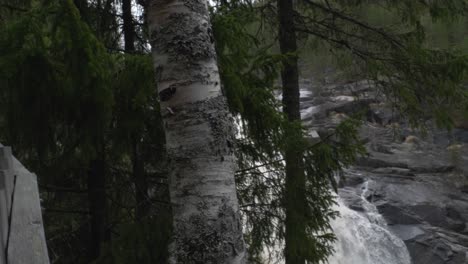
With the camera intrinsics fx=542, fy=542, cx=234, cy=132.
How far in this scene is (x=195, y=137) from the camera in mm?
1786

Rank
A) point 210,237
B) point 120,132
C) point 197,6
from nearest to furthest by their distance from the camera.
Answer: point 210,237, point 197,6, point 120,132

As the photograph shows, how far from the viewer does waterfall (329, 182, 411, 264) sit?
11.7 meters

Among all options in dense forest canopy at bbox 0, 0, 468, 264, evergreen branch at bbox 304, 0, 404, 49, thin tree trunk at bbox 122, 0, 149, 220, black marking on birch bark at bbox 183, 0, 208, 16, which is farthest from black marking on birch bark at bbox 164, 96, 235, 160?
evergreen branch at bbox 304, 0, 404, 49

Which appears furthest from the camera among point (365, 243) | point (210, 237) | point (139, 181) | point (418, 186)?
point (418, 186)

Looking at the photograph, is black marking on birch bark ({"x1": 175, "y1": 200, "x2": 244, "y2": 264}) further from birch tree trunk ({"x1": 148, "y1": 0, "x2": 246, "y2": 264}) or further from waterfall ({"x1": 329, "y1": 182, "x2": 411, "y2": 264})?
waterfall ({"x1": 329, "y1": 182, "x2": 411, "y2": 264})

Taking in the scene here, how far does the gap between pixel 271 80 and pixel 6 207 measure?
3.12 meters

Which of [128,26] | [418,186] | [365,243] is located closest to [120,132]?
[128,26]

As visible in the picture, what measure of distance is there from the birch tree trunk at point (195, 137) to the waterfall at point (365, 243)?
10036mm

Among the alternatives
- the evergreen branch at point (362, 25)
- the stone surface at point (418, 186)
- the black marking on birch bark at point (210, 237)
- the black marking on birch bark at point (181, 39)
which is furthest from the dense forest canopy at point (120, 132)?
the stone surface at point (418, 186)

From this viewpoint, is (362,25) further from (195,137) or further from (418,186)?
(418,186)

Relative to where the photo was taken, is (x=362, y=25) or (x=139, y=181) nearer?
(x=139, y=181)

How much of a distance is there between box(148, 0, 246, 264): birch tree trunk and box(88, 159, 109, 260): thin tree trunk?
2554mm

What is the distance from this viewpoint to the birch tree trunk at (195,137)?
175 cm

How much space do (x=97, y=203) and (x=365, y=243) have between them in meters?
9.04
